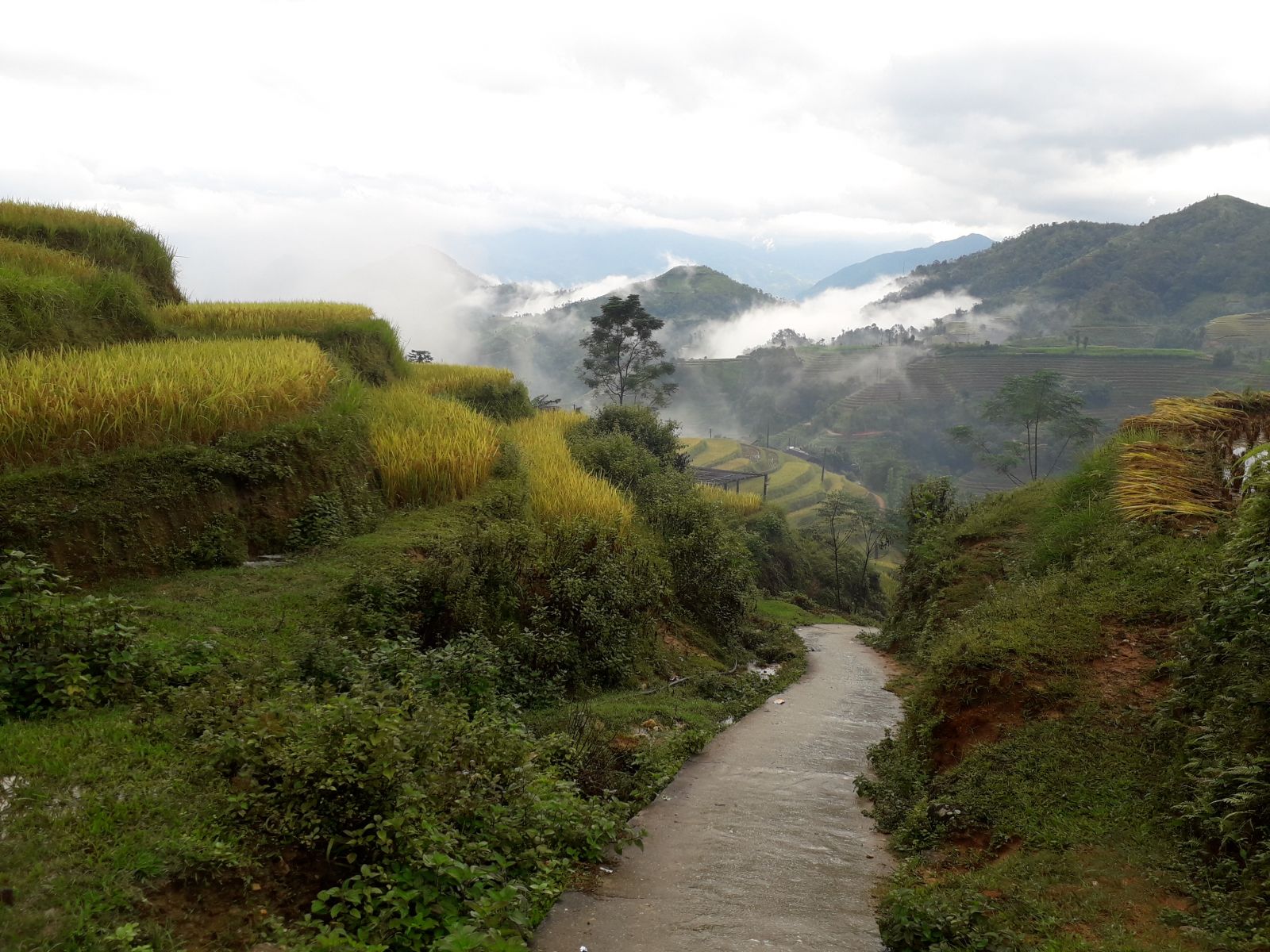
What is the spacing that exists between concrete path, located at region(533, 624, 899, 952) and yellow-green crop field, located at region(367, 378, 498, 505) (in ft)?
16.4

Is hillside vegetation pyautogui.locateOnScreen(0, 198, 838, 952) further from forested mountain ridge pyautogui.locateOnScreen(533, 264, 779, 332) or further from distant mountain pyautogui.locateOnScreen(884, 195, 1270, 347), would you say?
forested mountain ridge pyautogui.locateOnScreen(533, 264, 779, 332)

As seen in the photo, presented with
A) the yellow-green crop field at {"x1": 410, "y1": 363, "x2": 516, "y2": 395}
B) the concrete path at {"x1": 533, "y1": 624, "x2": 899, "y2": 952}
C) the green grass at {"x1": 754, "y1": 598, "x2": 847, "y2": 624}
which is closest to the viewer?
the concrete path at {"x1": 533, "y1": 624, "x2": 899, "y2": 952}

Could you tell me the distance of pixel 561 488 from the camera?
528 inches

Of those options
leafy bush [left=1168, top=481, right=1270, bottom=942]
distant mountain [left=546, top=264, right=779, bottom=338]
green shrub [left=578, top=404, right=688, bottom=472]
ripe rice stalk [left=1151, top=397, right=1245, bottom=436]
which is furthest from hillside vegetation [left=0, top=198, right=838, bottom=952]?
distant mountain [left=546, top=264, right=779, bottom=338]

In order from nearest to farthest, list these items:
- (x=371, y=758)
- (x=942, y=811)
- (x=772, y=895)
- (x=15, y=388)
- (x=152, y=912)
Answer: (x=152, y=912), (x=371, y=758), (x=772, y=895), (x=942, y=811), (x=15, y=388)

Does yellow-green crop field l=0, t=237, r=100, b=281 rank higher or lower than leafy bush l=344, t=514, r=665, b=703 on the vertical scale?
higher

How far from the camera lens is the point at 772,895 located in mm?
5301

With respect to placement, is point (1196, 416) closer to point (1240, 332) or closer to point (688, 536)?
point (688, 536)

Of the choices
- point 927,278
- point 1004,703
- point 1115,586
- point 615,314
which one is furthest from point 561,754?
point 927,278

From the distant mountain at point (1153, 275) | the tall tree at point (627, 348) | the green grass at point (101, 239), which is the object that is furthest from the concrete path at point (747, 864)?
the distant mountain at point (1153, 275)

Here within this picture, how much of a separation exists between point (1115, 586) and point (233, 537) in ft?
28.4

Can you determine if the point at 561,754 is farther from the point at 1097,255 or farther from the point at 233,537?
the point at 1097,255

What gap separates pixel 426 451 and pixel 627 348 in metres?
29.8

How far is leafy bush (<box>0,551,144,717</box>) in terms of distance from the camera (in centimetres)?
484
